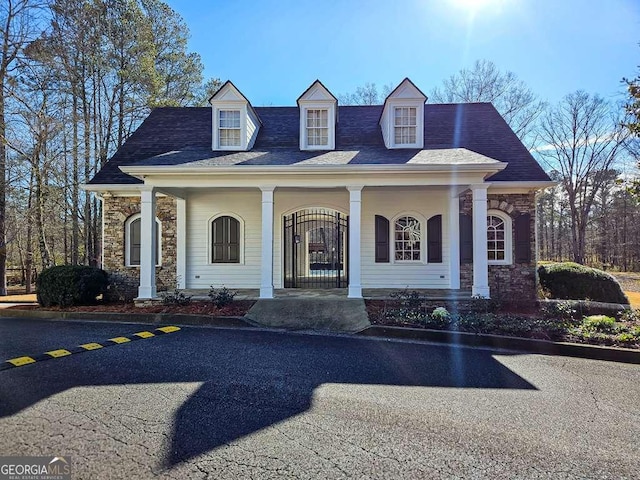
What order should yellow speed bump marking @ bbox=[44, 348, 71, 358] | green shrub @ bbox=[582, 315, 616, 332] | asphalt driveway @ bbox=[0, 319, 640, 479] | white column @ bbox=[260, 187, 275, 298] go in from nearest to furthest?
asphalt driveway @ bbox=[0, 319, 640, 479]
yellow speed bump marking @ bbox=[44, 348, 71, 358]
green shrub @ bbox=[582, 315, 616, 332]
white column @ bbox=[260, 187, 275, 298]

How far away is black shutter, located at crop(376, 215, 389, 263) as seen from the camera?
1062 cm

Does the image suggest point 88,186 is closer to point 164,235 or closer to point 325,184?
point 164,235

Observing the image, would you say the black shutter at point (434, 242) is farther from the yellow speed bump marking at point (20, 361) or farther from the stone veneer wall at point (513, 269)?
the yellow speed bump marking at point (20, 361)

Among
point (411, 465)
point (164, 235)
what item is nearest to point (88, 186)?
point (164, 235)

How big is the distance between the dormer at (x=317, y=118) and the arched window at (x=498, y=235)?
4.83 meters

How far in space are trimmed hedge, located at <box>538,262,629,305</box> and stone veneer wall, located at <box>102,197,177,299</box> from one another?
1014 centimetres

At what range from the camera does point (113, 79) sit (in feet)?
53.9

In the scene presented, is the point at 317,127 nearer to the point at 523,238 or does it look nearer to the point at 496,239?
→ the point at 496,239

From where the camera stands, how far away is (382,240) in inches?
419

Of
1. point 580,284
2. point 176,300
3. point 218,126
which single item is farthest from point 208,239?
point 580,284

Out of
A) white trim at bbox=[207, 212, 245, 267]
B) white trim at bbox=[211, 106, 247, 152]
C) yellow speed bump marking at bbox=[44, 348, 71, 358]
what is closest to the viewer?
yellow speed bump marking at bbox=[44, 348, 71, 358]

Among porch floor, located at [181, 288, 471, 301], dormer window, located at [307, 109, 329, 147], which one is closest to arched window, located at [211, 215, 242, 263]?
porch floor, located at [181, 288, 471, 301]

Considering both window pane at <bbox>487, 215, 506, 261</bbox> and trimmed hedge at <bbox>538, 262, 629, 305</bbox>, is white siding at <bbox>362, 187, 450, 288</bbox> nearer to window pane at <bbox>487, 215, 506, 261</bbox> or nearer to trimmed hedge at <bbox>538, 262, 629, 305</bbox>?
window pane at <bbox>487, 215, 506, 261</bbox>

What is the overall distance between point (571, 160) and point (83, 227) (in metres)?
30.4
